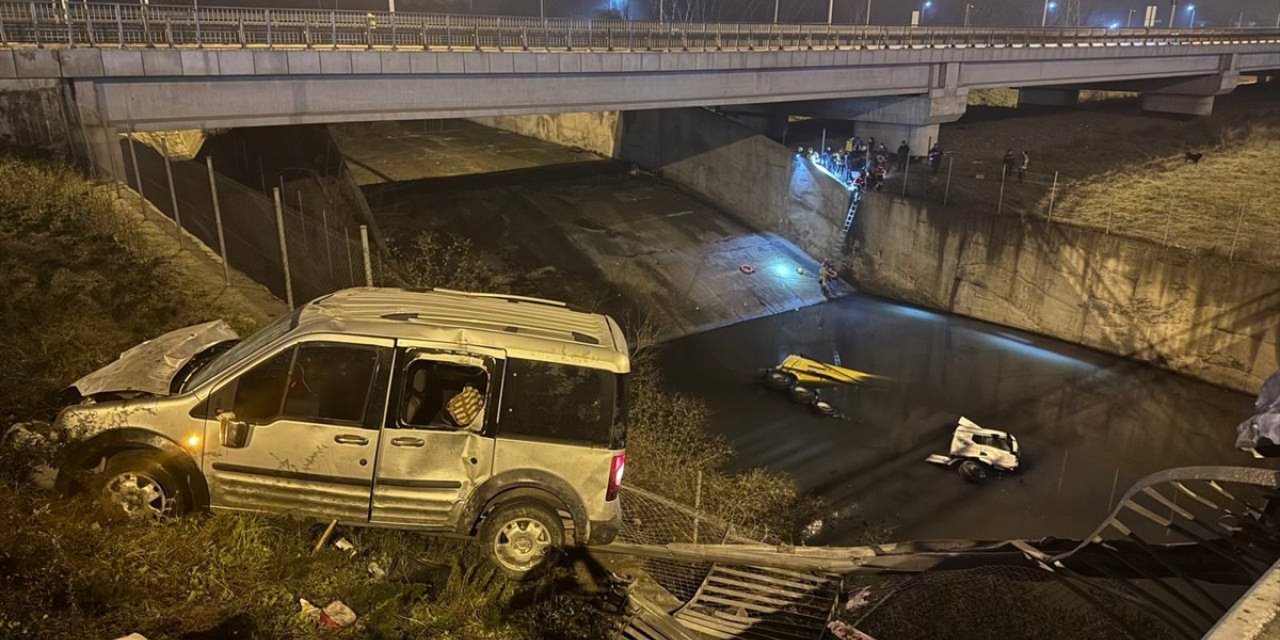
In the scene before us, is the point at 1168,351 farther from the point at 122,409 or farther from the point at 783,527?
the point at 122,409

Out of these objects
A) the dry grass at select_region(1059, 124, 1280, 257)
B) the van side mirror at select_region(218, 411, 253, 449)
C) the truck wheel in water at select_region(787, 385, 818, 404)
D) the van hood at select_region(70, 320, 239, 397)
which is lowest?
the truck wheel in water at select_region(787, 385, 818, 404)

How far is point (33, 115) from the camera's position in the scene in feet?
48.7

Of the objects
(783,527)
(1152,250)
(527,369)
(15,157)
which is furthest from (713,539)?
(1152,250)

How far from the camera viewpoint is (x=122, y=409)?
6.14 metres

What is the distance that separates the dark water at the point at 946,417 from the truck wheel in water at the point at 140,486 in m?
9.78

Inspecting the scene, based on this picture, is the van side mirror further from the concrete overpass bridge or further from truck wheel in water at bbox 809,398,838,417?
truck wheel in water at bbox 809,398,838,417

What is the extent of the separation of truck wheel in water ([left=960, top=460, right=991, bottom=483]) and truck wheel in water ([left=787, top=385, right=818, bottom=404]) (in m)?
3.94

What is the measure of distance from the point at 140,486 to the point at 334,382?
5.57 feet

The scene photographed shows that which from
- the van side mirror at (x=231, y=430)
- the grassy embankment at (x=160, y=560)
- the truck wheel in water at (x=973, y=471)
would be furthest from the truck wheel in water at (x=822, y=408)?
the van side mirror at (x=231, y=430)

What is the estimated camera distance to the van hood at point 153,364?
6582mm

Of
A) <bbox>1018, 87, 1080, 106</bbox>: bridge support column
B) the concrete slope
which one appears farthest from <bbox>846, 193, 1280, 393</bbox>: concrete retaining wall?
<bbox>1018, 87, 1080, 106</bbox>: bridge support column

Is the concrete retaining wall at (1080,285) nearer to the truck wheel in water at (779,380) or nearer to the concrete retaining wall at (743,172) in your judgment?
the concrete retaining wall at (743,172)

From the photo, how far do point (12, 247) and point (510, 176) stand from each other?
21.8 meters

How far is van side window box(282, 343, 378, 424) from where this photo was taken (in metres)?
6.34
